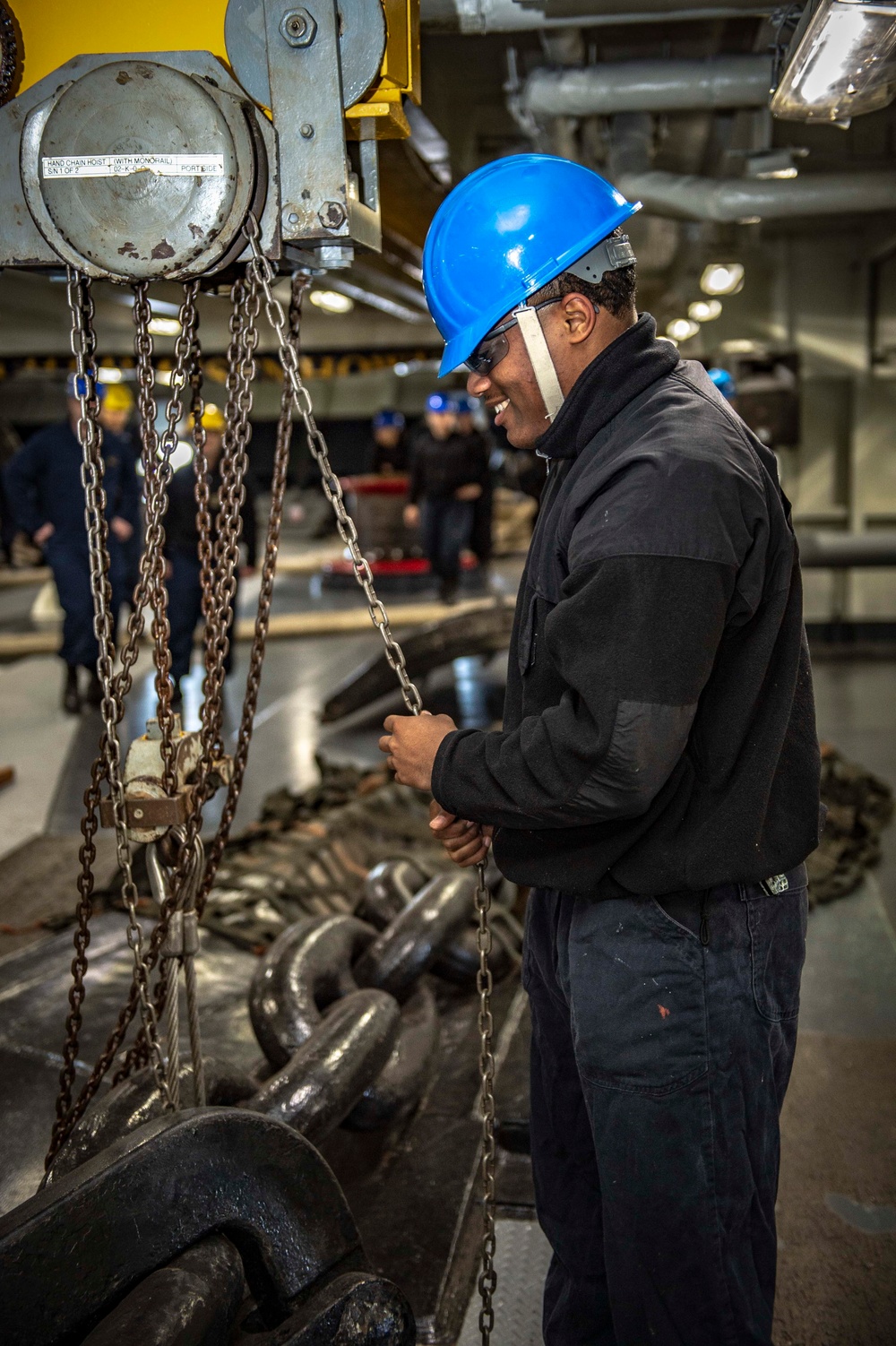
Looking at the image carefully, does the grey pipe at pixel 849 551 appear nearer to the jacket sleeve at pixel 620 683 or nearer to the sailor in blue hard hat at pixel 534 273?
the sailor in blue hard hat at pixel 534 273

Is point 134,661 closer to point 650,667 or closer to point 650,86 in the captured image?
point 650,667

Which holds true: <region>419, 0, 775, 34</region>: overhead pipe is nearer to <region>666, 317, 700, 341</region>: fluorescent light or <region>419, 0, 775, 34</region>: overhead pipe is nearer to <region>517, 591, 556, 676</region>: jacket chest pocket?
<region>517, 591, 556, 676</region>: jacket chest pocket

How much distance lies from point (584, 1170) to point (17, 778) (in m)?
5.10

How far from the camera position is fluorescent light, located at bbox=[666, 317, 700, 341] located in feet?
34.4

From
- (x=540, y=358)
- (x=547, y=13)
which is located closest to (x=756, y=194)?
(x=547, y=13)

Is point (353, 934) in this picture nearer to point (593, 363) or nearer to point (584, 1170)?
point (584, 1170)

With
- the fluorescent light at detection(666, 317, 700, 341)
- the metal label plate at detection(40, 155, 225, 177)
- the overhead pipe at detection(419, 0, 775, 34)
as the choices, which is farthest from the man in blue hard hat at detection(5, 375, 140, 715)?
the metal label plate at detection(40, 155, 225, 177)

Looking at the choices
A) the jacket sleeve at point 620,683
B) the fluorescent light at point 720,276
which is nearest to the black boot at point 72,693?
the fluorescent light at point 720,276

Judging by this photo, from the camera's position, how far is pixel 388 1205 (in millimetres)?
2572

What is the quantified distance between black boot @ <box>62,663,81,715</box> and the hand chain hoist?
230 inches

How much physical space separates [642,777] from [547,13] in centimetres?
249

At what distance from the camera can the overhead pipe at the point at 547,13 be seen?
288 centimetres

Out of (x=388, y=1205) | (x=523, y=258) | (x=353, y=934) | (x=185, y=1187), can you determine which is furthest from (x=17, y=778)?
(x=523, y=258)

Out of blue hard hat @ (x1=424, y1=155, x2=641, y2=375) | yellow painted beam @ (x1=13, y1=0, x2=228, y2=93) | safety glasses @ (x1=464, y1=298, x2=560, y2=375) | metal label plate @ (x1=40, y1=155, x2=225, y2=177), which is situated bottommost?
safety glasses @ (x1=464, y1=298, x2=560, y2=375)
